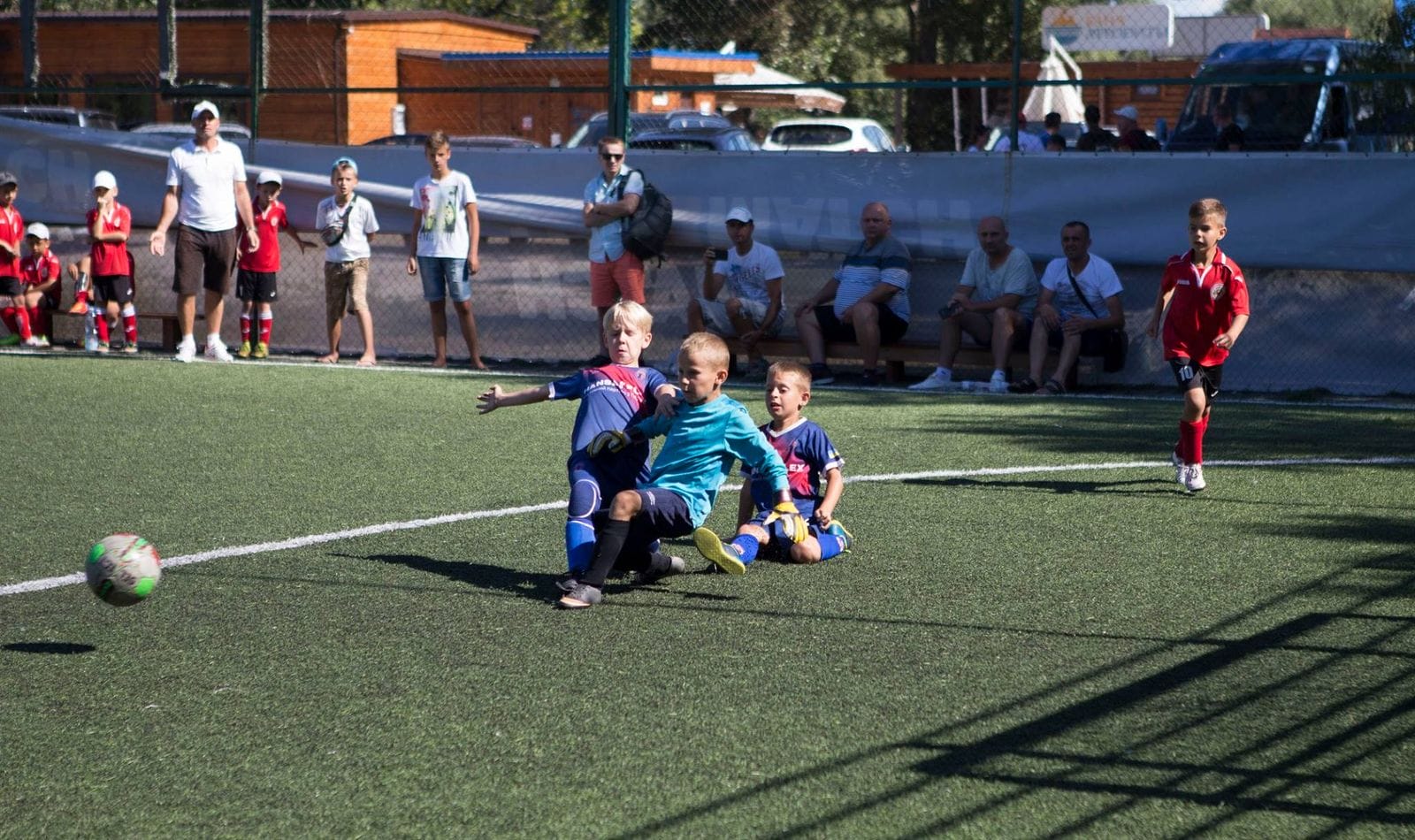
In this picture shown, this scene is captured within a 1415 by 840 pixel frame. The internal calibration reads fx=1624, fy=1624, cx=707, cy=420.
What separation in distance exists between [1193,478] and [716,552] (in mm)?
3358

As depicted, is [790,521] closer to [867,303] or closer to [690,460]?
[690,460]

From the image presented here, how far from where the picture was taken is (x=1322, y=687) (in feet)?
15.4

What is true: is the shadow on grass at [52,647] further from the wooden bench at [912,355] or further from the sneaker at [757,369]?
the wooden bench at [912,355]

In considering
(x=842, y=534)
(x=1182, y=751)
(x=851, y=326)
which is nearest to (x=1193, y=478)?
(x=842, y=534)

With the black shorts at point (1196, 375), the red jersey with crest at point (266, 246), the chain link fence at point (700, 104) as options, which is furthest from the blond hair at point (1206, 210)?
the red jersey with crest at point (266, 246)

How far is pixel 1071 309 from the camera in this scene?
41.7ft

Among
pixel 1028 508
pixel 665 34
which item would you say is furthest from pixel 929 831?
pixel 665 34

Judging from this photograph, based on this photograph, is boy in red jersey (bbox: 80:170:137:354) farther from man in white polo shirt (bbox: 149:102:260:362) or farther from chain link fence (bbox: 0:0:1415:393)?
man in white polo shirt (bbox: 149:102:260:362)

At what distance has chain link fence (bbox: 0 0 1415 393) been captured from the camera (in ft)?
41.8

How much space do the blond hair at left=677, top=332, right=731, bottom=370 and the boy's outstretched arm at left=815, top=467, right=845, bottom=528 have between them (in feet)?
2.19

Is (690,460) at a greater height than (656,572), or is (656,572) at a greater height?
(690,460)

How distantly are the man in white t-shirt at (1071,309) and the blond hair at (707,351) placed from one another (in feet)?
22.6

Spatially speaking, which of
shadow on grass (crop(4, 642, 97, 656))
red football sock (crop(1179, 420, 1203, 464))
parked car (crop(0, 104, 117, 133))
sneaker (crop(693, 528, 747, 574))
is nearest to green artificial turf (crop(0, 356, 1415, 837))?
shadow on grass (crop(4, 642, 97, 656))

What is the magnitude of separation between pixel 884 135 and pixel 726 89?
8.09 meters
